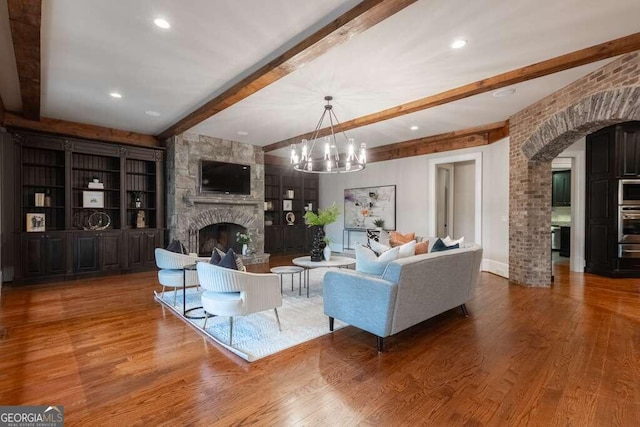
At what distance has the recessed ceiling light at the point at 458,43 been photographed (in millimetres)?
2927

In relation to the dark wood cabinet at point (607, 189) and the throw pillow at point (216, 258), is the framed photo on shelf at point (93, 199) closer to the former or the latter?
the throw pillow at point (216, 258)

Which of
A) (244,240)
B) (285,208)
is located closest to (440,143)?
(285,208)

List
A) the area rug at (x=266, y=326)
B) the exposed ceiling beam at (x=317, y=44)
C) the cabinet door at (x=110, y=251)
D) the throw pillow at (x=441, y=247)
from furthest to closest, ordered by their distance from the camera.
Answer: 1. the cabinet door at (x=110, y=251)
2. the throw pillow at (x=441, y=247)
3. the area rug at (x=266, y=326)
4. the exposed ceiling beam at (x=317, y=44)

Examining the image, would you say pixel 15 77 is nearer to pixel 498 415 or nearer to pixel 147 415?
pixel 147 415

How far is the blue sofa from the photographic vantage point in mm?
2732

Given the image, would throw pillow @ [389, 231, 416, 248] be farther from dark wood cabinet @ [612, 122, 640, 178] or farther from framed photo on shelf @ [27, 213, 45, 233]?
framed photo on shelf @ [27, 213, 45, 233]

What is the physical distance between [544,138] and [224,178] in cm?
612

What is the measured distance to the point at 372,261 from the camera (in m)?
3.02

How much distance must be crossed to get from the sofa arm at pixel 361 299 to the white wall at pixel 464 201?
5.77 meters

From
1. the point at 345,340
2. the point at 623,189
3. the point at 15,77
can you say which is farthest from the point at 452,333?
the point at 15,77

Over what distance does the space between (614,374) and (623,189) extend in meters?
5.21

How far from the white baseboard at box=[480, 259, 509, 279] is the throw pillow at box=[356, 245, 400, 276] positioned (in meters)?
3.78

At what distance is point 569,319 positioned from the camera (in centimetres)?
358

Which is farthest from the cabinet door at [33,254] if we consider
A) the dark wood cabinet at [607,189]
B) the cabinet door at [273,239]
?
the dark wood cabinet at [607,189]
